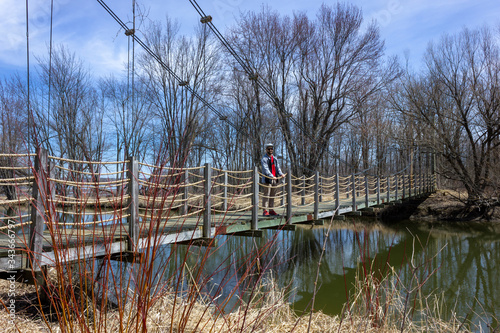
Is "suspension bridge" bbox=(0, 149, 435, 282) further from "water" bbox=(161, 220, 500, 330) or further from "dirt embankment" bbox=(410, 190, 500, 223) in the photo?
"dirt embankment" bbox=(410, 190, 500, 223)

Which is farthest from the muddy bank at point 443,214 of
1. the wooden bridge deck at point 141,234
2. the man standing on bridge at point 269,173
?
the man standing on bridge at point 269,173

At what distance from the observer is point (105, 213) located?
4.26 feet

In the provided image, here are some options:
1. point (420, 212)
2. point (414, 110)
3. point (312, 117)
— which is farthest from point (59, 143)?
point (420, 212)

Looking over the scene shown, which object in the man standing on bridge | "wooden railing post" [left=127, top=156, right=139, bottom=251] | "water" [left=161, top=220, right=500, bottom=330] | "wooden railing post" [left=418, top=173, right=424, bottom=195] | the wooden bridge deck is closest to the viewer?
the wooden bridge deck

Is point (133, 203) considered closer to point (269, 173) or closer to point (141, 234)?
point (141, 234)

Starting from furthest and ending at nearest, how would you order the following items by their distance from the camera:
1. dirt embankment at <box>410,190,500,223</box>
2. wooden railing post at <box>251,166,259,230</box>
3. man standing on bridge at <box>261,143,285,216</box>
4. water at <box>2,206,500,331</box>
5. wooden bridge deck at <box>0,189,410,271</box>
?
1. dirt embankment at <box>410,190,500,223</box>
2. man standing on bridge at <box>261,143,285,216</box>
3. water at <box>2,206,500,331</box>
4. wooden railing post at <box>251,166,259,230</box>
5. wooden bridge deck at <box>0,189,410,271</box>

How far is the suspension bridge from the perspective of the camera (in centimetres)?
122

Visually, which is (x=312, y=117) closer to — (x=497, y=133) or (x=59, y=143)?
(x=497, y=133)

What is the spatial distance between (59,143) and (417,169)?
16.0 meters

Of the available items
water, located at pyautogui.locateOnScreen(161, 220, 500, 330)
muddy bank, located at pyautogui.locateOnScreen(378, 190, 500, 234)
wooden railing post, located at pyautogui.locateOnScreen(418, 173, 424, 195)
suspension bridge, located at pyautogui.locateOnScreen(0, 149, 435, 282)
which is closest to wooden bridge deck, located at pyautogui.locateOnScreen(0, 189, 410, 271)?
suspension bridge, located at pyautogui.locateOnScreen(0, 149, 435, 282)

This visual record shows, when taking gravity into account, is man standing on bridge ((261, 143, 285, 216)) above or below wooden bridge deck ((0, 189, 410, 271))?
above

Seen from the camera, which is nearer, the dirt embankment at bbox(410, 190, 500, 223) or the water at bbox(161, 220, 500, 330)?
the water at bbox(161, 220, 500, 330)

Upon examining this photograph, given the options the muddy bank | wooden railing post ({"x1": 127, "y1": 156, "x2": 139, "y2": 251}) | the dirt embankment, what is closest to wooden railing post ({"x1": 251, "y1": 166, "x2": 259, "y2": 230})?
wooden railing post ({"x1": 127, "y1": 156, "x2": 139, "y2": 251})

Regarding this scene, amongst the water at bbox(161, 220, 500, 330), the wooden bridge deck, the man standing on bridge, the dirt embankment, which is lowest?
the water at bbox(161, 220, 500, 330)
